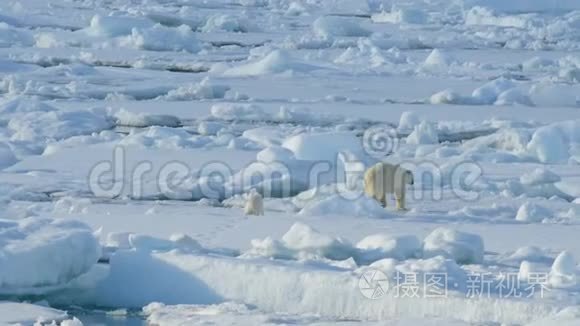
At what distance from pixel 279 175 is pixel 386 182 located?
102cm

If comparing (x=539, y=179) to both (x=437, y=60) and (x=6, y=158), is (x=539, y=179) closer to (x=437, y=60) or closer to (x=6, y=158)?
(x=6, y=158)

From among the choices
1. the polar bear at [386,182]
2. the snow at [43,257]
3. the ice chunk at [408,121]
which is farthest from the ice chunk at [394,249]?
the ice chunk at [408,121]

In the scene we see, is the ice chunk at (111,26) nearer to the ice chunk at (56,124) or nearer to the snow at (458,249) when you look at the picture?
the ice chunk at (56,124)

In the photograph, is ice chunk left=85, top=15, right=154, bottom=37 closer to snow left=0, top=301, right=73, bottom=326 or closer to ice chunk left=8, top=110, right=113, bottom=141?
ice chunk left=8, top=110, right=113, bottom=141

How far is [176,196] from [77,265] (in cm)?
249

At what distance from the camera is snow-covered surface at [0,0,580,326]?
5.23 metres

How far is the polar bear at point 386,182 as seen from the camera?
731cm

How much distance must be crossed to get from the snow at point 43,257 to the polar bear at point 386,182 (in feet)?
7.26

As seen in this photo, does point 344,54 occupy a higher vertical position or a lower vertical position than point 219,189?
higher

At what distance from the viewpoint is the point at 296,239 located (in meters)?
5.77

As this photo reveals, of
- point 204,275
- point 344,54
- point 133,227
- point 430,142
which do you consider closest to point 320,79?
point 344,54

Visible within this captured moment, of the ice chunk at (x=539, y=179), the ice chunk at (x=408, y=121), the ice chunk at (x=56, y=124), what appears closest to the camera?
the ice chunk at (x=539, y=179)

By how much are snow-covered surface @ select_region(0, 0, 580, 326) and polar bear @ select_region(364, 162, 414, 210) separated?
0.14 m

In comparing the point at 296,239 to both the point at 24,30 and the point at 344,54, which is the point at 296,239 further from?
the point at 24,30
